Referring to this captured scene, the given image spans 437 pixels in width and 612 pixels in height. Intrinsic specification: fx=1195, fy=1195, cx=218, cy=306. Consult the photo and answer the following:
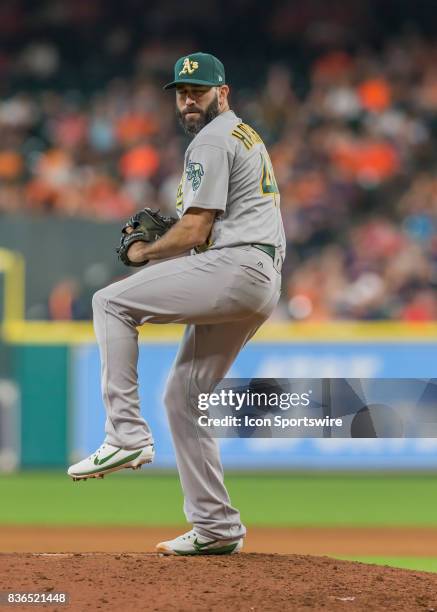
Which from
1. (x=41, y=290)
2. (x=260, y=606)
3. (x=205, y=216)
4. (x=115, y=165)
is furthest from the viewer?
(x=115, y=165)

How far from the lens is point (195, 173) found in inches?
196

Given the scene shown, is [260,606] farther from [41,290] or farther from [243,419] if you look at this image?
[41,290]

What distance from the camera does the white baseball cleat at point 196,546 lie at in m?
5.52

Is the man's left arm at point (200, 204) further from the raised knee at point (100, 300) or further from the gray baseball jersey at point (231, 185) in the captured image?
the raised knee at point (100, 300)

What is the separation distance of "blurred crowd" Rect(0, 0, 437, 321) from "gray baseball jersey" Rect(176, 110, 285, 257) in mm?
7758

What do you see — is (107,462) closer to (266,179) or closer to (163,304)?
(163,304)

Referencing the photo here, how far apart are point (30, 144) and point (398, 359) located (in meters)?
6.04

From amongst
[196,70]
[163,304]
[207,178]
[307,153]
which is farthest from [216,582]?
[307,153]

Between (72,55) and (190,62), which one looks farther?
(72,55)

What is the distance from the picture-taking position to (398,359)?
1177cm

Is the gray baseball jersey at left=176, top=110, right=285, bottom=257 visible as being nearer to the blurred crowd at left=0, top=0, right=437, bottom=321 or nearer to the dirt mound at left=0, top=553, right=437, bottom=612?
the dirt mound at left=0, top=553, right=437, bottom=612

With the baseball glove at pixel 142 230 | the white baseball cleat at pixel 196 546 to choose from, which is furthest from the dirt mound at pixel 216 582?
the baseball glove at pixel 142 230

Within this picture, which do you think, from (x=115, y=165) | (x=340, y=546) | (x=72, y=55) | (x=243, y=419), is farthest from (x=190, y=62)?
(x=72, y=55)

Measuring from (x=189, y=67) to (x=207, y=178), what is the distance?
1.65 ft
